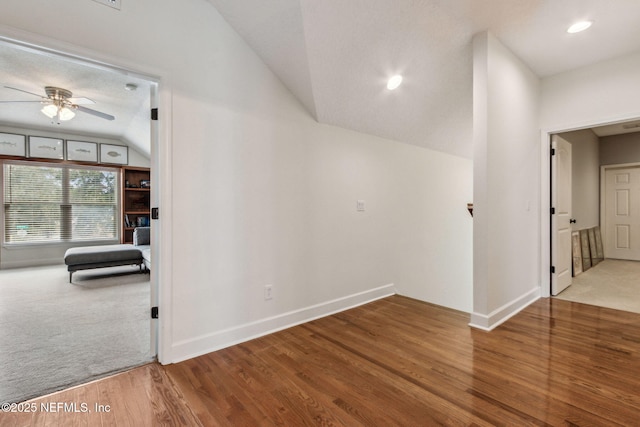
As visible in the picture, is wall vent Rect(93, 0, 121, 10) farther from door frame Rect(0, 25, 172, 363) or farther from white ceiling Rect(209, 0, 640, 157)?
white ceiling Rect(209, 0, 640, 157)

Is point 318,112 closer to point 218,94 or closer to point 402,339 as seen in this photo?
point 218,94

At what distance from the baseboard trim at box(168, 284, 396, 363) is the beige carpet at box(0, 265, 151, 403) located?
12.6 inches

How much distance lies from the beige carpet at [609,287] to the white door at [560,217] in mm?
181

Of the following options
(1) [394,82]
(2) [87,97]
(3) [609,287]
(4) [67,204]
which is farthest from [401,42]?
(4) [67,204]

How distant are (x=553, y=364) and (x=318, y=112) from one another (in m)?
2.71

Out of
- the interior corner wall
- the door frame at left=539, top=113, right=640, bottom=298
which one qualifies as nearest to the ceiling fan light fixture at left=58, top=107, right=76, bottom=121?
the interior corner wall

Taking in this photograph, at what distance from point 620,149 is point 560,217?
387 cm

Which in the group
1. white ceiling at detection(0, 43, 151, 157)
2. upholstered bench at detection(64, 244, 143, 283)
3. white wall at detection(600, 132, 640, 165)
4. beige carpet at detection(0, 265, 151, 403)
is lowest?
beige carpet at detection(0, 265, 151, 403)

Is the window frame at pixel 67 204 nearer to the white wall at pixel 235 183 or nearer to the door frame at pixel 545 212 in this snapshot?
the white wall at pixel 235 183

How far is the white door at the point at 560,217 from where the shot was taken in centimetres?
355

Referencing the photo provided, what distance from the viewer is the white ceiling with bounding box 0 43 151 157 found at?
3.35m

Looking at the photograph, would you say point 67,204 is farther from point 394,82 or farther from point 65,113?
point 394,82

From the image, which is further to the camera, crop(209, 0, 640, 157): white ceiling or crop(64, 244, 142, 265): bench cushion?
crop(64, 244, 142, 265): bench cushion

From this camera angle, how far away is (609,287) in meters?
3.91
